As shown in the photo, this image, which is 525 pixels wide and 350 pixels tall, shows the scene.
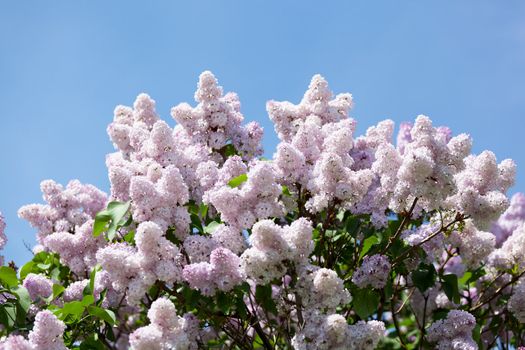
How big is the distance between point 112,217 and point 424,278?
2177 millimetres

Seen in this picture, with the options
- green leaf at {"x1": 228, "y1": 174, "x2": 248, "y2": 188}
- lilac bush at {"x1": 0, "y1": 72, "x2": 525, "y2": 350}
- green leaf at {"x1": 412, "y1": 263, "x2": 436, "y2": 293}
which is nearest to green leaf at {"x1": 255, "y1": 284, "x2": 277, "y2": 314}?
lilac bush at {"x1": 0, "y1": 72, "x2": 525, "y2": 350}

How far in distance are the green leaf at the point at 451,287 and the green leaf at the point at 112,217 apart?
2314 millimetres

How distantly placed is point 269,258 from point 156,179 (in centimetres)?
126

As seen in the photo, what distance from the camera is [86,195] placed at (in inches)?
271

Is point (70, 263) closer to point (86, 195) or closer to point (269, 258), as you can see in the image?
point (86, 195)

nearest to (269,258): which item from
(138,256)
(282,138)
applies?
(138,256)

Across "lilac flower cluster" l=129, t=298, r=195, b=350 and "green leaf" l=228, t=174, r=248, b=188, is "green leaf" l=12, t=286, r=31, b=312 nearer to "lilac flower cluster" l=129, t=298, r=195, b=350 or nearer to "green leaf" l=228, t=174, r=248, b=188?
"lilac flower cluster" l=129, t=298, r=195, b=350

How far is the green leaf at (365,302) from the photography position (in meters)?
5.09

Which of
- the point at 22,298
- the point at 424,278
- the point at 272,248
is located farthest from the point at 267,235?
the point at 22,298

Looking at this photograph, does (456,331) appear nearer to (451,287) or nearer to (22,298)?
(451,287)

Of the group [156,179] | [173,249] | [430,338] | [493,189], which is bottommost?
[430,338]

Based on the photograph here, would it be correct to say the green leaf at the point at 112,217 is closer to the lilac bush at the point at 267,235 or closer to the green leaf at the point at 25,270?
the lilac bush at the point at 267,235

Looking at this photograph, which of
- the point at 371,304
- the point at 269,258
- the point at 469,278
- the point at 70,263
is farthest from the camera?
the point at 469,278

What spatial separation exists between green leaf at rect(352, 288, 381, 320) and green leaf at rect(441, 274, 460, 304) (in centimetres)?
69
